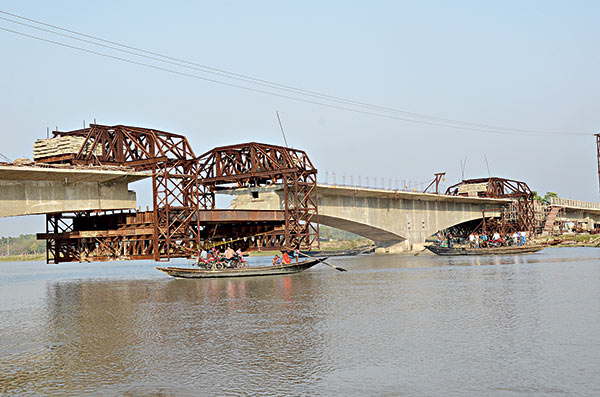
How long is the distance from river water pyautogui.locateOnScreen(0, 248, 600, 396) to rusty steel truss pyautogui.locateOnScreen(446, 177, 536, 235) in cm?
8350

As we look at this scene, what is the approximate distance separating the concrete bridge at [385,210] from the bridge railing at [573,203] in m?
28.0

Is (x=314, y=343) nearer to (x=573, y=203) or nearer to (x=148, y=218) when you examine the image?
(x=148, y=218)

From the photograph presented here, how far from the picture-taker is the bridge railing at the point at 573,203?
136m

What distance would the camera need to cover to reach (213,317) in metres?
27.6

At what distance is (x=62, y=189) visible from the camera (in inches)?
1989

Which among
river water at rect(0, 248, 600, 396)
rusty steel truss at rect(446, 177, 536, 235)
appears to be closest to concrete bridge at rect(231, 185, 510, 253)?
rusty steel truss at rect(446, 177, 536, 235)

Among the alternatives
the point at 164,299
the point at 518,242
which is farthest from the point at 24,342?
the point at 518,242

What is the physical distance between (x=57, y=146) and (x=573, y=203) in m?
121

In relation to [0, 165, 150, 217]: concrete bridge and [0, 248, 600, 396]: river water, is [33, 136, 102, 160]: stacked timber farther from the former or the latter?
[0, 248, 600, 396]: river water

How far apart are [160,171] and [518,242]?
205 ft

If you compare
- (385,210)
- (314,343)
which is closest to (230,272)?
(314,343)

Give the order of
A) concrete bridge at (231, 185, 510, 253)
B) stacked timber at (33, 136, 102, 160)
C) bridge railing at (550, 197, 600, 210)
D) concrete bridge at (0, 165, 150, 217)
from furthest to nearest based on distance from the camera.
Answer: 1. bridge railing at (550, 197, 600, 210)
2. concrete bridge at (231, 185, 510, 253)
3. stacked timber at (33, 136, 102, 160)
4. concrete bridge at (0, 165, 150, 217)

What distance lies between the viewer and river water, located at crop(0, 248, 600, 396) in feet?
50.2

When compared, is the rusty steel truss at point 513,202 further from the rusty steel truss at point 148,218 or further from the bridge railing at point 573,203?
the rusty steel truss at point 148,218
